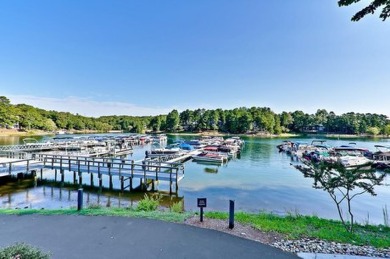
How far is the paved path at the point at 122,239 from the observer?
5.59 metres

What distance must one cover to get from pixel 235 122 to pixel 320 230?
100315 mm

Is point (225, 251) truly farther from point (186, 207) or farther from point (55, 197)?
point (55, 197)

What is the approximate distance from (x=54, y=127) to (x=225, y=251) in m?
118

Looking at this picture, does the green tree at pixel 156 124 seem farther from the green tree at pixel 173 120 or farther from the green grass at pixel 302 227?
the green grass at pixel 302 227

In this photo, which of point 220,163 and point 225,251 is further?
point 220,163

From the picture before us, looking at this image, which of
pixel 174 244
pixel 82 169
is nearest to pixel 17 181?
pixel 82 169

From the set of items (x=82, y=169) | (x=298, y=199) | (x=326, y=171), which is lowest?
(x=298, y=199)

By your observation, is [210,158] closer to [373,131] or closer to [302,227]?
[302,227]

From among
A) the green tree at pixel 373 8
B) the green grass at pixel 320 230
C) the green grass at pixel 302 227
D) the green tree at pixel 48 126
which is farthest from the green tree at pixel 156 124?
the green tree at pixel 373 8

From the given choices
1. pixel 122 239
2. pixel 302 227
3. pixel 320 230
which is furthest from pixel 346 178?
pixel 122 239

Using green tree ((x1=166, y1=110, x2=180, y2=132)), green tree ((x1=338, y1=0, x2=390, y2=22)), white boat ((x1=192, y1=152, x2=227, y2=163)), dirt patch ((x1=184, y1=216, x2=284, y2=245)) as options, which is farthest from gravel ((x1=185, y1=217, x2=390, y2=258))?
green tree ((x1=166, y1=110, x2=180, y2=132))

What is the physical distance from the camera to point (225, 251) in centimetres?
575

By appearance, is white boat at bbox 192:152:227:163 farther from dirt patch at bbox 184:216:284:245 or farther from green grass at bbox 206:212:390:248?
dirt patch at bbox 184:216:284:245

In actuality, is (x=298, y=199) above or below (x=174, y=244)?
below
